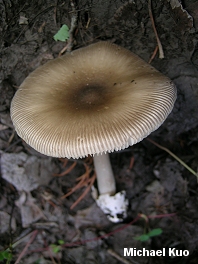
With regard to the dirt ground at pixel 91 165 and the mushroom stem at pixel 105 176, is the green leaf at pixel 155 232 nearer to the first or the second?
the dirt ground at pixel 91 165

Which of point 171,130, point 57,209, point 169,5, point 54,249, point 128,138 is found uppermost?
point 169,5

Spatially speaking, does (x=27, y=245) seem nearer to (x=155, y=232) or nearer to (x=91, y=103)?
(x=155, y=232)

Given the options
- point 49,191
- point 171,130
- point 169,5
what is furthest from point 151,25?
point 49,191

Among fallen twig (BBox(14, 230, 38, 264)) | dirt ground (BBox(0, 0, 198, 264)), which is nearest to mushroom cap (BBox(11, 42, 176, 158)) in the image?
dirt ground (BBox(0, 0, 198, 264))

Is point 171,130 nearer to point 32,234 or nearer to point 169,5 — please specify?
point 169,5

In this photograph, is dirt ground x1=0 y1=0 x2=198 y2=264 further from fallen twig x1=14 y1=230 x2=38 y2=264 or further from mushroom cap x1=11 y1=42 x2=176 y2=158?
mushroom cap x1=11 y1=42 x2=176 y2=158

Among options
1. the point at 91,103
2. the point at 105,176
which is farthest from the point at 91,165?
the point at 91,103

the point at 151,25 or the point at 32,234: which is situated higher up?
the point at 151,25
